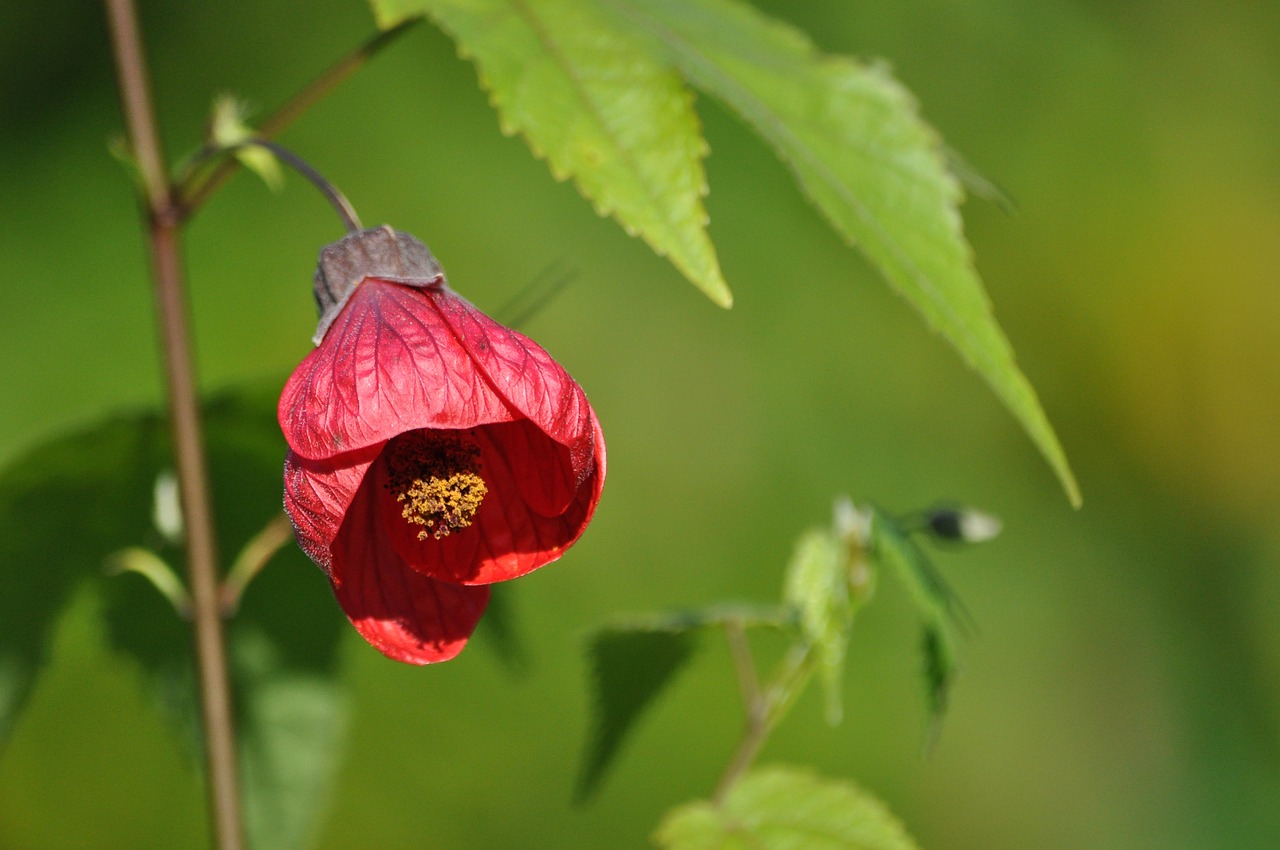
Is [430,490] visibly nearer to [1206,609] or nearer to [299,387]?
[299,387]

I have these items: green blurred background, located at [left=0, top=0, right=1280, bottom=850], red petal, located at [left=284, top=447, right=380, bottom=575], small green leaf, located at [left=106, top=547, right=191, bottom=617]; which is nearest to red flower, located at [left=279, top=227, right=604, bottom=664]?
red petal, located at [left=284, top=447, right=380, bottom=575]

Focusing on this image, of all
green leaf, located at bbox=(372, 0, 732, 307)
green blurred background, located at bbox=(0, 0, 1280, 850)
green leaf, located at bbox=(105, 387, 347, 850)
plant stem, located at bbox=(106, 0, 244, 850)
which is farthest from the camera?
green blurred background, located at bbox=(0, 0, 1280, 850)

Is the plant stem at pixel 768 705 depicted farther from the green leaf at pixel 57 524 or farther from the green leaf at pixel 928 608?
the green leaf at pixel 57 524

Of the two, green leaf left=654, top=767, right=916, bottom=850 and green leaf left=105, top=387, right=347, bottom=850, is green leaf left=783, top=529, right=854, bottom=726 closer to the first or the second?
green leaf left=654, top=767, right=916, bottom=850

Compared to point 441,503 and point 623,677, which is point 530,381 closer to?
point 441,503

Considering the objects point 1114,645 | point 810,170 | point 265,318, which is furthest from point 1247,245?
point 810,170

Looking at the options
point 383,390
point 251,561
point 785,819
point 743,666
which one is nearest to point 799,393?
point 743,666

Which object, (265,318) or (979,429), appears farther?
(979,429)
